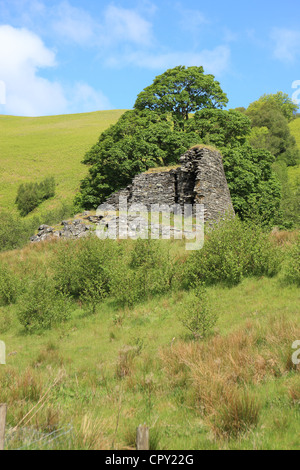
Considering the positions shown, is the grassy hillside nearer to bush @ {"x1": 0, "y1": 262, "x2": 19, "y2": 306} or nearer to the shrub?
bush @ {"x1": 0, "y1": 262, "x2": 19, "y2": 306}

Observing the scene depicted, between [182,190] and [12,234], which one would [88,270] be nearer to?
[182,190]

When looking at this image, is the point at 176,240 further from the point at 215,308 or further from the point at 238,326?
the point at 238,326

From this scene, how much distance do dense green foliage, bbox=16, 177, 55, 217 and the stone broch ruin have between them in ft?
76.6

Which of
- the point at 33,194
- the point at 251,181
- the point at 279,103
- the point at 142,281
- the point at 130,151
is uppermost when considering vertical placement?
the point at 279,103

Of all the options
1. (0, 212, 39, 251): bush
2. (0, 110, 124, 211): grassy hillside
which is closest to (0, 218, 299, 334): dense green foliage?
(0, 212, 39, 251): bush

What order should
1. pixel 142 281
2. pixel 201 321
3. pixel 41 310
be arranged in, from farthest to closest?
1. pixel 142 281
2. pixel 41 310
3. pixel 201 321

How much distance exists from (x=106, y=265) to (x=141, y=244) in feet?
6.46

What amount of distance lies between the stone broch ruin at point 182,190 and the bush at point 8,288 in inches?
250

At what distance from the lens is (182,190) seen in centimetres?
2267

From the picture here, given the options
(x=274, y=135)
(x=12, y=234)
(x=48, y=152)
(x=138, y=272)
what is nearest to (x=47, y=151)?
(x=48, y=152)

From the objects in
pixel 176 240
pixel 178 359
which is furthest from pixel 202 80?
pixel 178 359

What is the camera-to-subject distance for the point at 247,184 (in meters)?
26.4

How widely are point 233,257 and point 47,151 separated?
204 feet

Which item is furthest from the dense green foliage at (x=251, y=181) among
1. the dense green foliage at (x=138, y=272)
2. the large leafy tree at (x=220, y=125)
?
the dense green foliage at (x=138, y=272)
